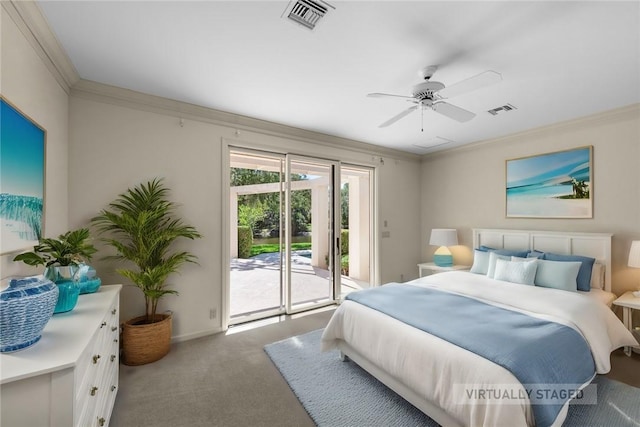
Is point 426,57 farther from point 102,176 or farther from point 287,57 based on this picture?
point 102,176

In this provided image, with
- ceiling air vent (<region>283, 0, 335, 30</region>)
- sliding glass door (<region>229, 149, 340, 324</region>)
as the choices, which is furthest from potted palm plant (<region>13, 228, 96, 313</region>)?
sliding glass door (<region>229, 149, 340, 324</region>)

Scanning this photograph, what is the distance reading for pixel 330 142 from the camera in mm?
4254

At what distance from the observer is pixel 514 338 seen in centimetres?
176

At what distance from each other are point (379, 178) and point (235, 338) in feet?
11.0

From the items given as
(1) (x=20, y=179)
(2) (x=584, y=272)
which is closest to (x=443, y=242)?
(2) (x=584, y=272)

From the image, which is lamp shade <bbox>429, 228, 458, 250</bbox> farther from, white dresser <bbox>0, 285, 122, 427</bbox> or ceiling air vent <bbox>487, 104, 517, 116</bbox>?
white dresser <bbox>0, 285, 122, 427</bbox>

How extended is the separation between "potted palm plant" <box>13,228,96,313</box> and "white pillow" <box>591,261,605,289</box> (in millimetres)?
4811

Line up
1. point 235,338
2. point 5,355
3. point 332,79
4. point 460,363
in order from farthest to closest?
point 235,338, point 332,79, point 460,363, point 5,355

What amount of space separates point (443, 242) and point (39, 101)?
4.97 meters

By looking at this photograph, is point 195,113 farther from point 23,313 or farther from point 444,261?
point 444,261

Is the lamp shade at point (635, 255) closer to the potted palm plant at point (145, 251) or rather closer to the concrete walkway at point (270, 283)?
the concrete walkway at point (270, 283)

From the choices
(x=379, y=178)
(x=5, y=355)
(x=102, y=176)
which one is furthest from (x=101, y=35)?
(x=379, y=178)

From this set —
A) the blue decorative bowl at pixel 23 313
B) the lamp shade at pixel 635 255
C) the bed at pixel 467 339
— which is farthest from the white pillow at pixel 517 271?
the blue decorative bowl at pixel 23 313

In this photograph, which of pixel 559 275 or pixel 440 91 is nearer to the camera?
pixel 440 91
